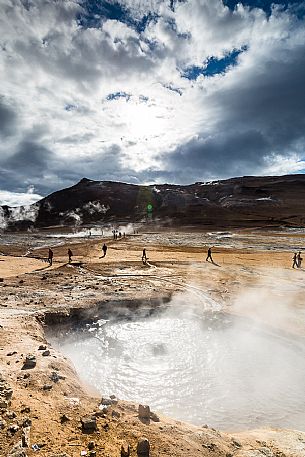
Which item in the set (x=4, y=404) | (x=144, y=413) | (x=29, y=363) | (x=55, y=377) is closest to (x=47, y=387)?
(x=55, y=377)

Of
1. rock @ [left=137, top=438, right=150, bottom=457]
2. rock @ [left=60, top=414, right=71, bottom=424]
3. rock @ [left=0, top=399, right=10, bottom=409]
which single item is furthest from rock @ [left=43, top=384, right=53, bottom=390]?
rock @ [left=137, top=438, right=150, bottom=457]

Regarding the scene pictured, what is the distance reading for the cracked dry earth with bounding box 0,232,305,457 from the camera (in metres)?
5.52

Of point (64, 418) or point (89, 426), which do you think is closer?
point (89, 426)

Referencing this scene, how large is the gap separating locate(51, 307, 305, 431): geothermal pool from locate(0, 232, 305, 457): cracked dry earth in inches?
41.1

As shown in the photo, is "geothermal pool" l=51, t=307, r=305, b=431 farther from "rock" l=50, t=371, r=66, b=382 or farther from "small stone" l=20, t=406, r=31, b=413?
"small stone" l=20, t=406, r=31, b=413

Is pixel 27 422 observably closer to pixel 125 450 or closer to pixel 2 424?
pixel 2 424

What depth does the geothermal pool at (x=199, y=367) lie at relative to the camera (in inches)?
331

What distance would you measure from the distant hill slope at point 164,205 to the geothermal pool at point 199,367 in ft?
225

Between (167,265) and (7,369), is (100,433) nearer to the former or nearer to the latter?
(7,369)

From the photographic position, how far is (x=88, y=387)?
891 centimetres

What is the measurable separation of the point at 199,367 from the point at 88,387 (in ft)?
12.1

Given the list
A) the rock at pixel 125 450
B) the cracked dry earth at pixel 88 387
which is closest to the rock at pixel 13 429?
the cracked dry earth at pixel 88 387

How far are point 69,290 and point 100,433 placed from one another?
13.1 metres

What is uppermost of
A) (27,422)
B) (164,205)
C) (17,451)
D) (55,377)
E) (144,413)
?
(164,205)
